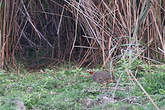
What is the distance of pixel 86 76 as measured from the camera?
124 inches

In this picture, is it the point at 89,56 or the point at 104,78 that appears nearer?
the point at 104,78

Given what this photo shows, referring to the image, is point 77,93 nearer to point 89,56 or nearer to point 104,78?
point 104,78

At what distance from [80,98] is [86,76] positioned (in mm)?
659

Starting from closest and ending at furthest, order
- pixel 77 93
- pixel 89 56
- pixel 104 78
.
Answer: pixel 77 93, pixel 104 78, pixel 89 56

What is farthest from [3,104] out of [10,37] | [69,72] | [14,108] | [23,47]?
[23,47]

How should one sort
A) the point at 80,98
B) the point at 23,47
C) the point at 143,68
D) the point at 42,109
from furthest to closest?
the point at 23,47 < the point at 143,68 < the point at 80,98 < the point at 42,109

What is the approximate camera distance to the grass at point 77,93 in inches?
90.2

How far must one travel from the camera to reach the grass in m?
2.29

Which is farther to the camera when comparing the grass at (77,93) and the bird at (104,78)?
the bird at (104,78)

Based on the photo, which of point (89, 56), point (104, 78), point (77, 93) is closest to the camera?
point (77, 93)

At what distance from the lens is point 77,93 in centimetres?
262

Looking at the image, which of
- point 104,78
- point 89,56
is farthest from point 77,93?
point 89,56

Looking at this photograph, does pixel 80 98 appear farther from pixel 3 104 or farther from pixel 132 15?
pixel 132 15

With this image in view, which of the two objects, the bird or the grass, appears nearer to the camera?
the grass
